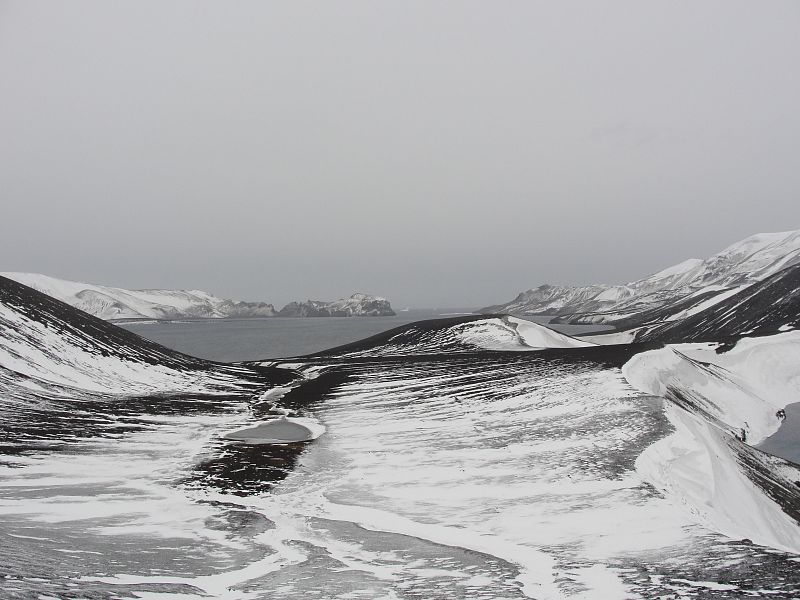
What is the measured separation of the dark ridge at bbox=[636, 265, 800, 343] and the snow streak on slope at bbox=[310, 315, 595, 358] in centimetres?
2691

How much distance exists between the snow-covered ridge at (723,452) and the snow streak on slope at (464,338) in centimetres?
2759

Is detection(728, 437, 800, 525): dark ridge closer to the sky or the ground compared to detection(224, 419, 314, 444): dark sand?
closer to the ground

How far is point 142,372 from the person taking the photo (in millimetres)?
48562

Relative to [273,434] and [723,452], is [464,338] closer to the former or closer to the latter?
[273,434]

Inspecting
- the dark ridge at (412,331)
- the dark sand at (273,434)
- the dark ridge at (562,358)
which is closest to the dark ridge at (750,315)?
the dark ridge at (562,358)

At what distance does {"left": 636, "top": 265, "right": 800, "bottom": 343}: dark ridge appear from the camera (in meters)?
89.8

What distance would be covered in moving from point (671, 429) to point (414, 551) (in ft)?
52.4

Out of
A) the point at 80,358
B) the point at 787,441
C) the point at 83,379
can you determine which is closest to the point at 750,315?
the point at 787,441

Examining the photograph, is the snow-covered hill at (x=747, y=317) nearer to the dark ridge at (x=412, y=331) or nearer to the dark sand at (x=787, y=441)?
the dark sand at (x=787, y=441)

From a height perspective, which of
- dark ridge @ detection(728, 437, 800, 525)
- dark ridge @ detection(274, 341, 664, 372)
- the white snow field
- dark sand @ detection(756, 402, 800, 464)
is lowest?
dark sand @ detection(756, 402, 800, 464)

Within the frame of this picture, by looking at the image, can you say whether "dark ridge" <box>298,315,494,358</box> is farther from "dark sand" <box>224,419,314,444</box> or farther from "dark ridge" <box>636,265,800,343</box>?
"dark sand" <box>224,419,314,444</box>

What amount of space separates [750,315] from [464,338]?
61.5 m

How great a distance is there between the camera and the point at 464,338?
82188 mm

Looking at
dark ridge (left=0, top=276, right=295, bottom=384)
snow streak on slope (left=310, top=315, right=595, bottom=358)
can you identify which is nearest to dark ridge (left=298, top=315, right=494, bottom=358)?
snow streak on slope (left=310, top=315, right=595, bottom=358)
